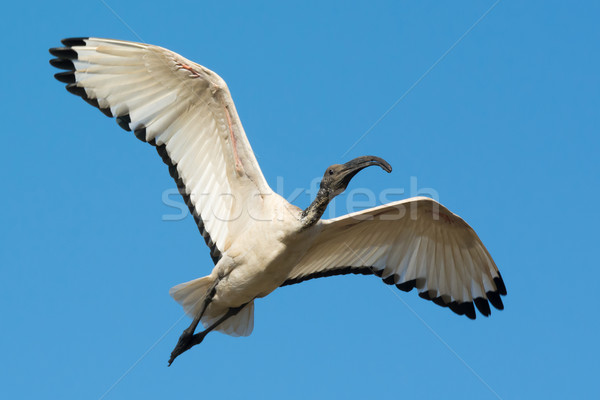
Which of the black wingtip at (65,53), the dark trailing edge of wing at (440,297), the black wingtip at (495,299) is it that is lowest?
the black wingtip at (65,53)

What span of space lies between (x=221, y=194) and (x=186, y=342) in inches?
67.6

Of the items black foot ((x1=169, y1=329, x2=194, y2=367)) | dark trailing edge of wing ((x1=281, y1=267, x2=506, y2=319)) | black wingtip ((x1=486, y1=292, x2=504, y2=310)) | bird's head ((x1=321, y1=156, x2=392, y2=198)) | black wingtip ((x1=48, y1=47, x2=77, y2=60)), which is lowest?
black foot ((x1=169, y1=329, x2=194, y2=367))

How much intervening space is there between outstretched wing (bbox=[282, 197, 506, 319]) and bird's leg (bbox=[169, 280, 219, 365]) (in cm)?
135

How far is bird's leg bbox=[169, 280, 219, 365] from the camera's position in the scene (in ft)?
36.0

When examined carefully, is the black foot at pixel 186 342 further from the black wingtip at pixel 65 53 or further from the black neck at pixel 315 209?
the black wingtip at pixel 65 53

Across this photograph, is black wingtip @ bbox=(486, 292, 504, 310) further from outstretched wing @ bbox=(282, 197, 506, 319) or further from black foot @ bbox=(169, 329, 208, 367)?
black foot @ bbox=(169, 329, 208, 367)

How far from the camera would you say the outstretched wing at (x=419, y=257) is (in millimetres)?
11672

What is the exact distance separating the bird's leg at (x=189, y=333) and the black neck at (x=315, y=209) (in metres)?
1.38

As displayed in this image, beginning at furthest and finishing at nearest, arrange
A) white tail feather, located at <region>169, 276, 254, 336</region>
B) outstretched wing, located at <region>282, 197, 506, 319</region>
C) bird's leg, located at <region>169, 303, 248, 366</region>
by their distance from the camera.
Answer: outstretched wing, located at <region>282, 197, 506, 319</region>, bird's leg, located at <region>169, 303, 248, 366</region>, white tail feather, located at <region>169, 276, 254, 336</region>

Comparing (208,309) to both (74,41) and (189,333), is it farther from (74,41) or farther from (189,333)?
(74,41)

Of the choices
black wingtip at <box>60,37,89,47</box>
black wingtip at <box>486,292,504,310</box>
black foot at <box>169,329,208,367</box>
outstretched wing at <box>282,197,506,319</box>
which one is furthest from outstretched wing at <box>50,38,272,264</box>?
black wingtip at <box>486,292,504,310</box>

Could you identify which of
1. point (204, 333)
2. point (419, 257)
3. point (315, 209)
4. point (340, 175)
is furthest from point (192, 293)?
point (419, 257)

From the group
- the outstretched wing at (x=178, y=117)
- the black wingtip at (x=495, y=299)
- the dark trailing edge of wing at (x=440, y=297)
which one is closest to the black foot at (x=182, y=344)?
the outstretched wing at (x=178, y=117)

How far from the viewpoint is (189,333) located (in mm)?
11219
